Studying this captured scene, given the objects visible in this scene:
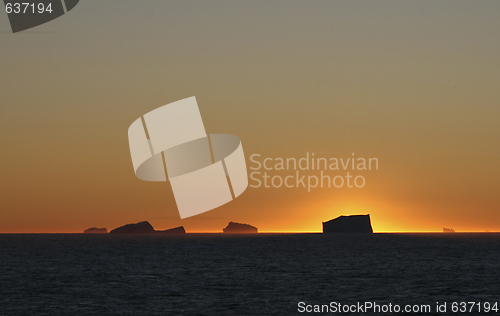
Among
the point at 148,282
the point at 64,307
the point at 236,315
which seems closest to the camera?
the point at 236,315

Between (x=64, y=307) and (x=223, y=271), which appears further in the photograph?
(x=223, y=271)

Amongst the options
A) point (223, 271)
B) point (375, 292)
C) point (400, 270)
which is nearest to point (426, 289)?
point (375, 292)

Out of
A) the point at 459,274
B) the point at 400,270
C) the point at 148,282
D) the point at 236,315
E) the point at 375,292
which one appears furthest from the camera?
the point at 400,270

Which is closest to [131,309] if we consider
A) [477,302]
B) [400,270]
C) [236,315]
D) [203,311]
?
[203,311]

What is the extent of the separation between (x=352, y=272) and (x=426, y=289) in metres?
22.5

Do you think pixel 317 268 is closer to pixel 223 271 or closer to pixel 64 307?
pixel 223 271

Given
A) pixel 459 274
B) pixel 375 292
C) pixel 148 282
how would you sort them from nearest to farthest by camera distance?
pixel 375 292 → pixel 148 282 → pixel 459 274

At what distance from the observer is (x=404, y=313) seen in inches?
2067

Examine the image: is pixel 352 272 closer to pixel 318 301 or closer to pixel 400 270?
pixel 400 270

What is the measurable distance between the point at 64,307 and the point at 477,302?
4349 centimetres

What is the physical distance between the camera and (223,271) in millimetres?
93750

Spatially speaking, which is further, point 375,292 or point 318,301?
point 375,292

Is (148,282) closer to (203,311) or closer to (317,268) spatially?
(203,311)

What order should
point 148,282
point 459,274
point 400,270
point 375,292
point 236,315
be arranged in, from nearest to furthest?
point 236,315 → point 375,292 → point 148,282 → point 459,274 → point 400,270
